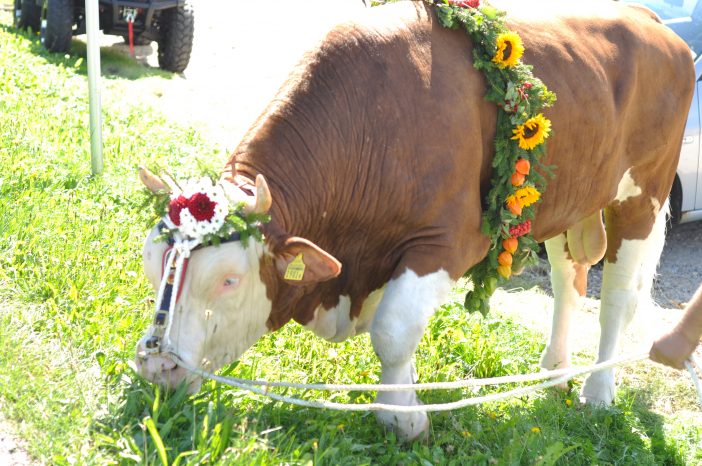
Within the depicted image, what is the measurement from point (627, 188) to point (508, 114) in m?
1.41

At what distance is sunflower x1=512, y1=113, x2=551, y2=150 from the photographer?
14.8 ft

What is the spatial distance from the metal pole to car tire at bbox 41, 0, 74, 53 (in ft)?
15.8

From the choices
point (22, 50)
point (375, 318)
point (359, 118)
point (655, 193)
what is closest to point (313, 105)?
point (359, 118)

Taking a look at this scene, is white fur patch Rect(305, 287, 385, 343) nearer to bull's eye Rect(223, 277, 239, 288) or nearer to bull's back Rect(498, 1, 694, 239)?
bull's eye Rect(223, 277, 239, 288)

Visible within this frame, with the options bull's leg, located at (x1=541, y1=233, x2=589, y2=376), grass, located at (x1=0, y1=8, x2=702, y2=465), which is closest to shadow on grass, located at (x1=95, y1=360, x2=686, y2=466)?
grass, located at (x1=0, y1=8, x2=702, y2=465)

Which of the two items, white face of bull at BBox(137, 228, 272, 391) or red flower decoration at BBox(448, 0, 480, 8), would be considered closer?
white face of bull at BBox(137, 228, 272, 391)

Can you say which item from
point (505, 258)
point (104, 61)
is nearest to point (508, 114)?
point (505, 258)

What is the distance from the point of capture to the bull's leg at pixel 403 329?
14.0 ft

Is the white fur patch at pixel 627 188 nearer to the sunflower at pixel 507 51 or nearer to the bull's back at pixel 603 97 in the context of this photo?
the bull's back at pixel 603 97

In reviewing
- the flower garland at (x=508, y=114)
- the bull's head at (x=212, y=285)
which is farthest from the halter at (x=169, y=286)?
the flower garland at (x=508, y=114)

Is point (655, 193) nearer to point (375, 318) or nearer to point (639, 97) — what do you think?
point (639, 97)

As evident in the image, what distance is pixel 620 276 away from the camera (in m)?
5.80

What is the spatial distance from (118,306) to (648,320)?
3.29 meters

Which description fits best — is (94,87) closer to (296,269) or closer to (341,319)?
(341,319)
